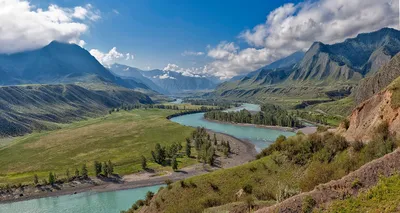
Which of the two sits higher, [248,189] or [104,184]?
[248,189]

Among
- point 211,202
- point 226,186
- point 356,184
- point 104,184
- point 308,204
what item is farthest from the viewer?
point 104,184

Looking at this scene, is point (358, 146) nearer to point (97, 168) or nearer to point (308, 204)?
point (308, 204)

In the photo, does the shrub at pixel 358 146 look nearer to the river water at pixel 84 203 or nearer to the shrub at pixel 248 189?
the shrub at pixel 248 189

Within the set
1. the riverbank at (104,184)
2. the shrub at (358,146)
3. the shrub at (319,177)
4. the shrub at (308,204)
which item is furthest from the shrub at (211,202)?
the riverbank at (104,184)

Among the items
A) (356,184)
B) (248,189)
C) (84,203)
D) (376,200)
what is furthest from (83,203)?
(376,200)

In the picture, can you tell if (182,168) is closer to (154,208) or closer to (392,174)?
(154,208)

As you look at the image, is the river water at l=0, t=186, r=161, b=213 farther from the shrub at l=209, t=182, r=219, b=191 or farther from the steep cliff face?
the steep cliff face

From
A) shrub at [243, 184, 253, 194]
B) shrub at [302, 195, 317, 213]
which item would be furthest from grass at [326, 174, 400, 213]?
shrub at [243, 184, 253, 194]
